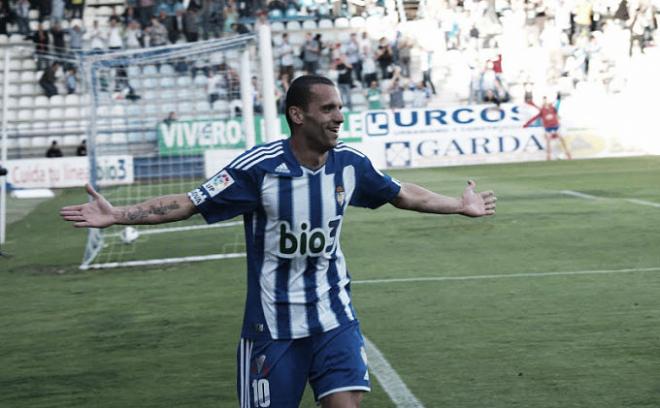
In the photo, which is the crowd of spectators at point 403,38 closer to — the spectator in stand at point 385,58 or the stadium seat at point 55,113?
the spectator in stand at point 385,58

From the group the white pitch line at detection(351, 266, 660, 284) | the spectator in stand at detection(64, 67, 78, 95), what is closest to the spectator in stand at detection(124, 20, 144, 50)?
the spectator in stand at detection(64, 67, 78, 95)

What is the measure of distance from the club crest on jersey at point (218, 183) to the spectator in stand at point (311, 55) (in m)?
32.2

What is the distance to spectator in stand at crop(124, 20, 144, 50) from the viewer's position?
123 feet

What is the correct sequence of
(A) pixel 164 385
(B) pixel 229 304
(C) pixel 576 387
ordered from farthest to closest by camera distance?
(B) pixel 229 304 < (A) pixel 164 385 < (C) pixel 576 387

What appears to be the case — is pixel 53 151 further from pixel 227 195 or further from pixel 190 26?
pixel 227 195

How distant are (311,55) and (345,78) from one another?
1256mm

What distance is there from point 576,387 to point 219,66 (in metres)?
14.5

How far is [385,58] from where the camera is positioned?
38.7 metres

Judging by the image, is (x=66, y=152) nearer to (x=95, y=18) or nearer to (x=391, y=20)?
(x=95, y=18)

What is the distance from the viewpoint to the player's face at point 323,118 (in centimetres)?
532

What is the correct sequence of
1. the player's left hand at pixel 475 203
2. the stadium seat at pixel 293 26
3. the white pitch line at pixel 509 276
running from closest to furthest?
the player's left hand at pixel 475 203
the white pitch line at pixel 509 276
the stadium seat at pixel 293 26

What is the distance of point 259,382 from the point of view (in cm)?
525

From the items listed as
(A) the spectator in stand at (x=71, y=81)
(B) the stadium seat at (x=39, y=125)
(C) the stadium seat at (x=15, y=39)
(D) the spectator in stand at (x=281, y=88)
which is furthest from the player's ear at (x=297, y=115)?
(C) the stadium seat at (x=15, y=39)

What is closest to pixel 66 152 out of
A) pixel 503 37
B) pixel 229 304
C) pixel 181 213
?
pixel 503 37
